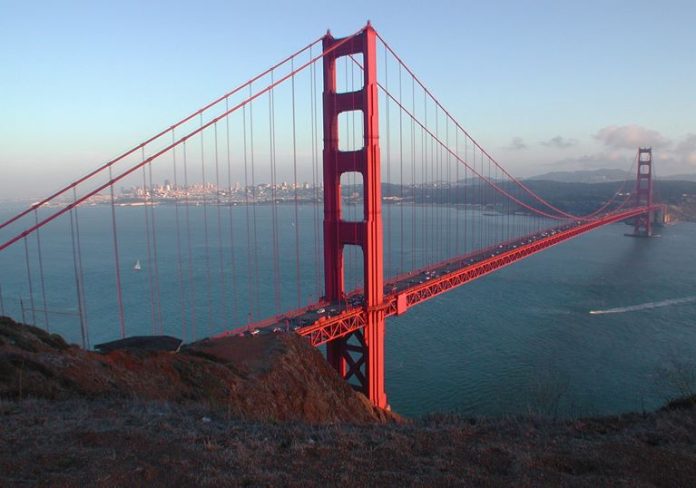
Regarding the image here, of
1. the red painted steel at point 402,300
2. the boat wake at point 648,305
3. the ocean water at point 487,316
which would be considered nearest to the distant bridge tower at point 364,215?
the red painted steel at point 402,300

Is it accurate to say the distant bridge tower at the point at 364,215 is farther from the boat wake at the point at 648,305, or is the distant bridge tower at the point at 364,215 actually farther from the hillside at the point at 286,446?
the boat wake at the point at 648,305

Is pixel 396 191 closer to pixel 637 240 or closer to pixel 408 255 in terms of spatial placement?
pixel 637 240

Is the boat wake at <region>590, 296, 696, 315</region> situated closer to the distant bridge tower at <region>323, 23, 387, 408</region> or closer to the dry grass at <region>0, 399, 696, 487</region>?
the distant bridge tower at <region>323, 23, 387, 408</region>

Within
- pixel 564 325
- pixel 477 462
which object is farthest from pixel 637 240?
pixel 477 462

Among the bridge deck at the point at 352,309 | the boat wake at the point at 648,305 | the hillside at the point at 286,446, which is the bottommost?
the boat wake at the point at 648,305

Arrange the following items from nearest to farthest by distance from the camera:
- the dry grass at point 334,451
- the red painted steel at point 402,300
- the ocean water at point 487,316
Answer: the dry grass at point 334,451 → the red painted steel at point 402,300 → the ocean water at point 487,316

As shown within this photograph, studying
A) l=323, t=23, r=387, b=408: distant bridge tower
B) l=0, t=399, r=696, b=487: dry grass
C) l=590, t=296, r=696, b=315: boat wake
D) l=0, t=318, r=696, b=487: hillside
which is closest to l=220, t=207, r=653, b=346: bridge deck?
l=323, t=23, r=387, b=408: distant bridge tower
